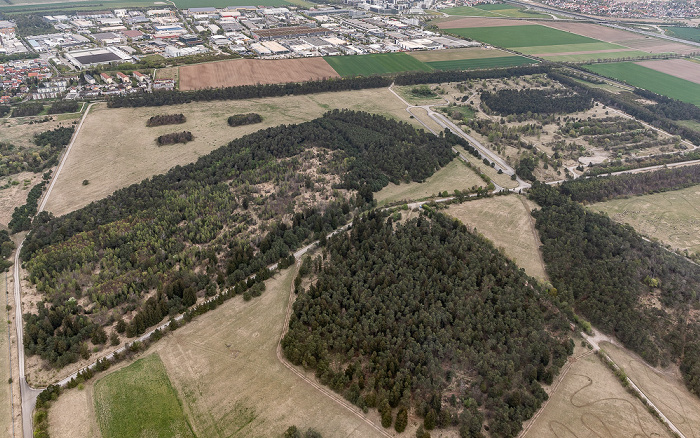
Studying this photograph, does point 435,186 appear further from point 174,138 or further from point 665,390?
point 174,138

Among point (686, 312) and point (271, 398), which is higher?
point (686, 312)

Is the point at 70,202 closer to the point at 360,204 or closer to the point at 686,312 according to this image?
the point at 360,204

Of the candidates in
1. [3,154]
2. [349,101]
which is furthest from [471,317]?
[3,154]

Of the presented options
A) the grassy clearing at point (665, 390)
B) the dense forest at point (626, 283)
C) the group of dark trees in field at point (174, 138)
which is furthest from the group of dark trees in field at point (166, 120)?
the grassy clearing at point (665, 390)

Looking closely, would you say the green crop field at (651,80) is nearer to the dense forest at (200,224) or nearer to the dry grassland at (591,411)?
the dense forest at (200,224)

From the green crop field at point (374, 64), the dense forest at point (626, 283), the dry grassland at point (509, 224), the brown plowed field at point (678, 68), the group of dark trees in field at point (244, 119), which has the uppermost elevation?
the brown plowed field at point (678, 68)

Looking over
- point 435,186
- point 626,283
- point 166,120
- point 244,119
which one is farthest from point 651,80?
point 166,120

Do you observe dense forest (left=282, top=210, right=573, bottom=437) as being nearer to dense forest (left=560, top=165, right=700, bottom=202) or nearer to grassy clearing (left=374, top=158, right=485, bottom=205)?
grassy clearing (left=374, top=158, right=485, bottom=205)
